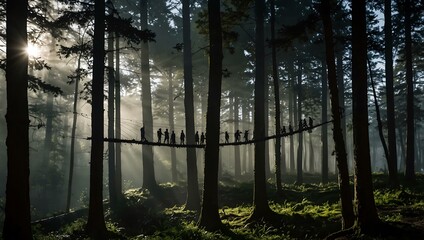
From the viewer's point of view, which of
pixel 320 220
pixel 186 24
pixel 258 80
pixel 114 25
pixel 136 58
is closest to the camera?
pixel 320 220

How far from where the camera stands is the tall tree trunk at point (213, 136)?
11.8m

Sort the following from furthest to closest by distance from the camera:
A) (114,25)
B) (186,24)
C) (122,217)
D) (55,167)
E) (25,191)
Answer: (55,167), (186,24), (122,217), (114,25), (25,191)

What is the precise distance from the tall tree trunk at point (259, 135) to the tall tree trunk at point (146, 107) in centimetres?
1017

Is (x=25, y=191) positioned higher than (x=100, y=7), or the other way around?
(x=100, y=7)

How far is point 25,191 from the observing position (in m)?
8.04

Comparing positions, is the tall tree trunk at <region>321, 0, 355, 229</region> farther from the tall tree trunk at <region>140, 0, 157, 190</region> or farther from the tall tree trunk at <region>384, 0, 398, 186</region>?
the tall tree trunk at <region>140, 0, 157, 190</region>

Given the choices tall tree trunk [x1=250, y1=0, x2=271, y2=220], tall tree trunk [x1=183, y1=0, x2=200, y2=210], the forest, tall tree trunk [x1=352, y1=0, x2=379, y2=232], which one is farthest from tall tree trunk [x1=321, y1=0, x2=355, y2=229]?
tall tree trunk [x1=183, y1=0, x2=200, y2=210]

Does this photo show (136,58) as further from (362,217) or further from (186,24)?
(362,217)

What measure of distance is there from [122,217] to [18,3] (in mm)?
12346

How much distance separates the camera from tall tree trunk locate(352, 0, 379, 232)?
9375 millimetres

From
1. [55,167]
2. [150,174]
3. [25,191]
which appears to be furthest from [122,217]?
[55,167]

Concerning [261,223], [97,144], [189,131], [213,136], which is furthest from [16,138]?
[189,131]

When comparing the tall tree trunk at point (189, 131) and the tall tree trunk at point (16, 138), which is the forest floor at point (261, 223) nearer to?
the tall tree trunk at point (189, 131)

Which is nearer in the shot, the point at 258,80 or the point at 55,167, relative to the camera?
the point at 258,80
